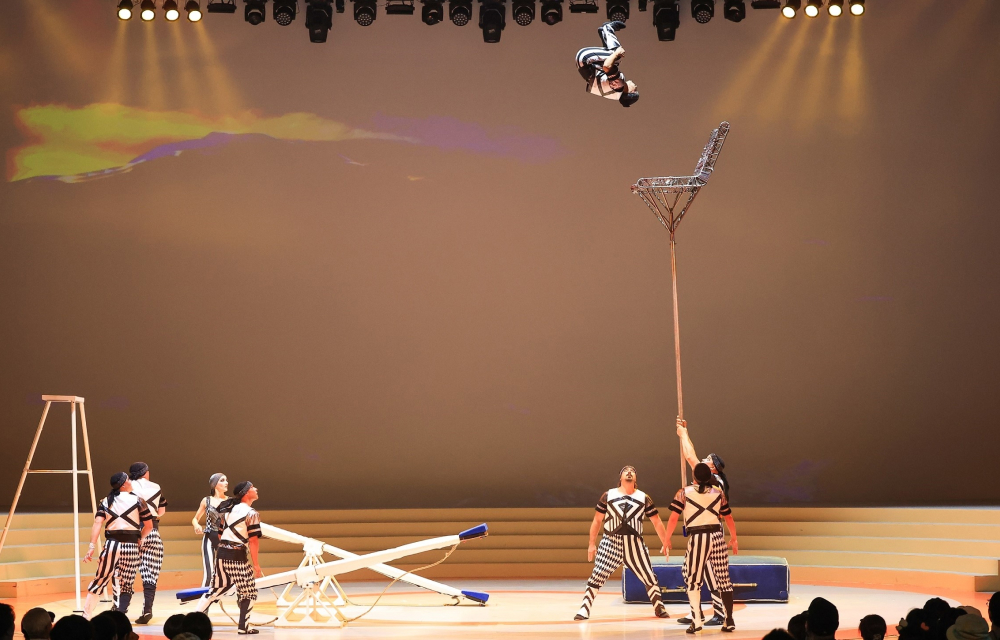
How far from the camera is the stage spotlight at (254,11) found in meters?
11.8

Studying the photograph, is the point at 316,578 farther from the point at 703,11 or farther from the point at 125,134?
the point at 703,11

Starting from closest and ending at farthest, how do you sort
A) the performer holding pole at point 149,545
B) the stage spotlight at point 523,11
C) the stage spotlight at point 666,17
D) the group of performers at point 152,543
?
the group of performers at point 152,543 → the performer holding pole at point 149,545 → the stage spotlight at point 523,11 → the stage spotlight at point 666,17

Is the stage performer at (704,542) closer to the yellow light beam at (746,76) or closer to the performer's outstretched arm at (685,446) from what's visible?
the performer's outstretched arm at (685,446)

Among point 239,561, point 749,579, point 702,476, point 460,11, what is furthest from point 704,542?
point 460,11

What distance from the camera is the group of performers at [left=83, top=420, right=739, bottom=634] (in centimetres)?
769

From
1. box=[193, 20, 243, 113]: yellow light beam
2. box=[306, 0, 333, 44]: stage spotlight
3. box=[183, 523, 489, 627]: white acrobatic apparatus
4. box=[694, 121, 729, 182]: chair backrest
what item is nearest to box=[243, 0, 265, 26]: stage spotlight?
box=[306, 0, 333, 44]: stage spotlight

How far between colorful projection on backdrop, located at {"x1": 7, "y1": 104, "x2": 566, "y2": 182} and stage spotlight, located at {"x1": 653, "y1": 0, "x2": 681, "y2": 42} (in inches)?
121

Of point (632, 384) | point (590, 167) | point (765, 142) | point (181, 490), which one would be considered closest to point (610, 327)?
point (632, 384)

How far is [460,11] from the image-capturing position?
38.4 feet

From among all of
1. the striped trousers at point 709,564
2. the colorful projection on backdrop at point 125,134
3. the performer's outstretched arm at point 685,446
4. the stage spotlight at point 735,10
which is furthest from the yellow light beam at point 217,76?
the striped trousers at point 709,564

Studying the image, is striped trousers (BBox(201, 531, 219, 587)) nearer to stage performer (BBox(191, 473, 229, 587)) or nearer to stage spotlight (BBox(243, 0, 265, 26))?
stage performer (BBox(191, 473, 229, 587))

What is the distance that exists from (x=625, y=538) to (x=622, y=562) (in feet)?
0.57

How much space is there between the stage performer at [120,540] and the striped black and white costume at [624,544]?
3245mm

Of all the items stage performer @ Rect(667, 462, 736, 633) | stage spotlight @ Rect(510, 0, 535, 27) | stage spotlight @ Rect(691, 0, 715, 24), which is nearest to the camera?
stage performer @ Rect(667, 462, 736, 633)
